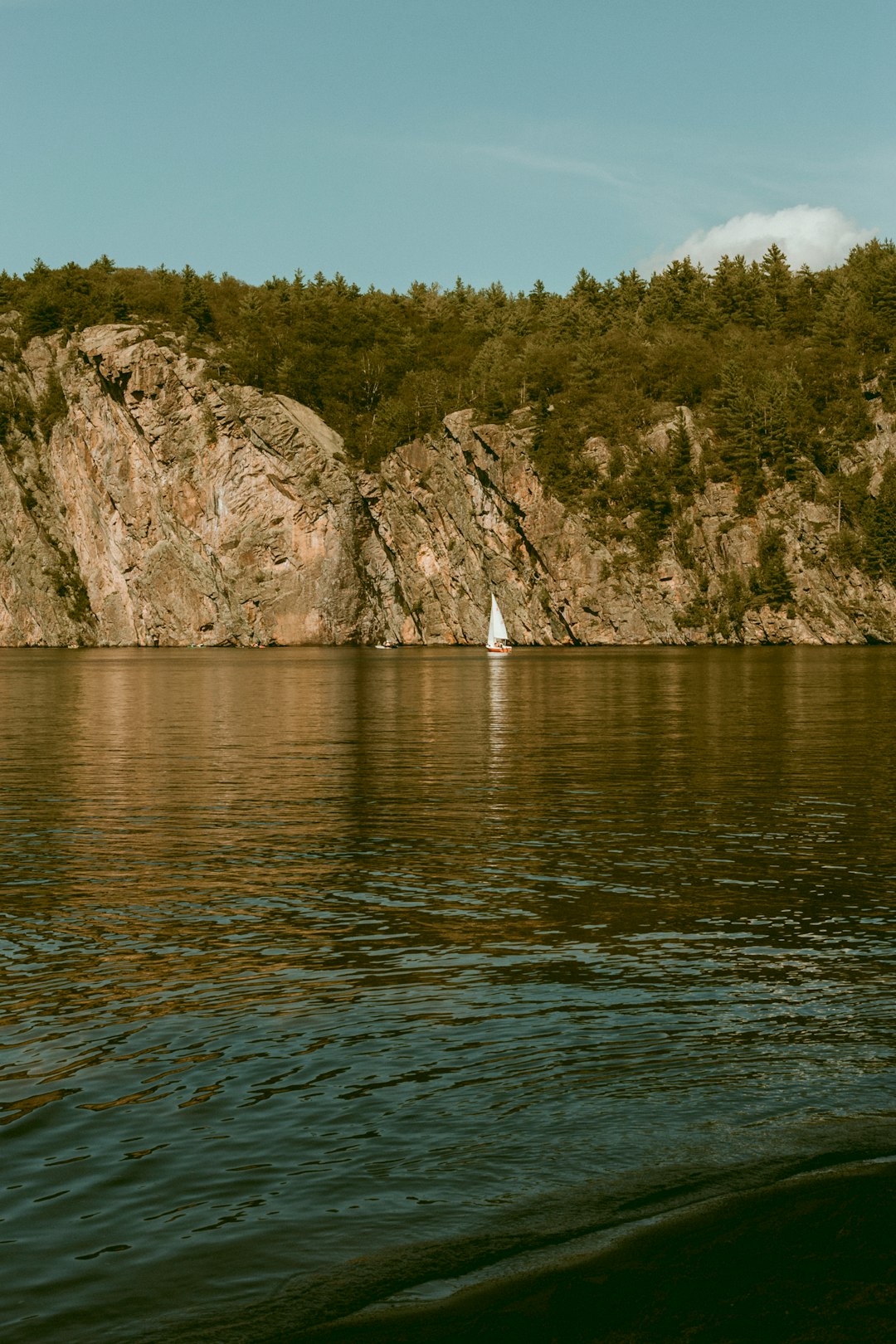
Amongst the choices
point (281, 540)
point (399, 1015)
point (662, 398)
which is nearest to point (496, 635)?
point (281, 540)

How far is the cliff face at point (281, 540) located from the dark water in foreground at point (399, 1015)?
144m

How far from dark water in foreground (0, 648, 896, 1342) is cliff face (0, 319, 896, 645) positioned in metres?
144

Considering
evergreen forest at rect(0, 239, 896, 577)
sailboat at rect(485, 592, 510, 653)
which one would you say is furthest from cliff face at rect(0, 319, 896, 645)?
sailboat at rect(485, 592, 510, 653)

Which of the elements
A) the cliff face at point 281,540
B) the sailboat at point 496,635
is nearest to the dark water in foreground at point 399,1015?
the sailboat at point 496,635

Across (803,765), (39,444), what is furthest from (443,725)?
(39,444)

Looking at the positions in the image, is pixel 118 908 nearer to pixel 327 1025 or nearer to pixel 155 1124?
pixel 327 1025

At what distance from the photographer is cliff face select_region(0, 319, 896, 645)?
171 m

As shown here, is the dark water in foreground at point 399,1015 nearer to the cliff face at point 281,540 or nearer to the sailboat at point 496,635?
the sailboat at point 496,635

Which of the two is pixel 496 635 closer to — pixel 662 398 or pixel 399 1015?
pixel 662 398

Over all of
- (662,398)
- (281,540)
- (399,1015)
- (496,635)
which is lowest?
(399,1015)

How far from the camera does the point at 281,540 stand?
177 meters

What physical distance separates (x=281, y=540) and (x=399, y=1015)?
167765 mm

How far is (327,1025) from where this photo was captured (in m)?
11.4

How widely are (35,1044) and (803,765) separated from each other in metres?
24.2
